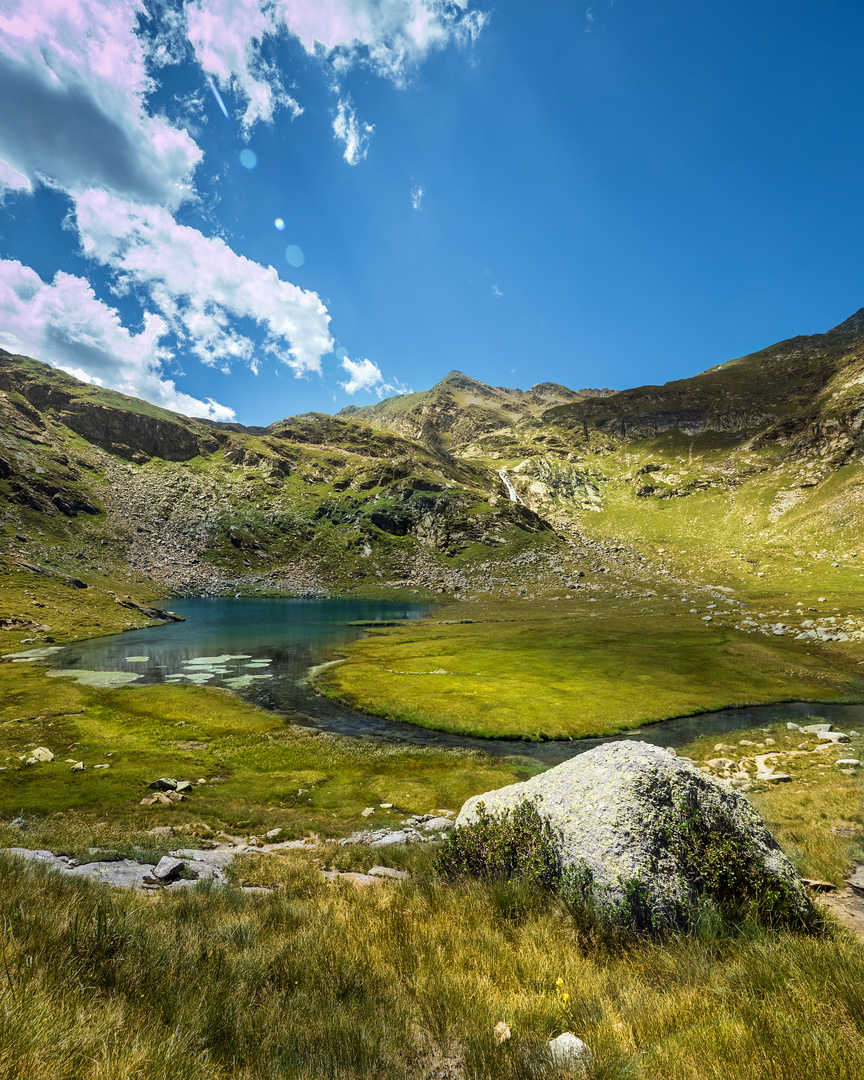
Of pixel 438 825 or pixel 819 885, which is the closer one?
pixel 819 885

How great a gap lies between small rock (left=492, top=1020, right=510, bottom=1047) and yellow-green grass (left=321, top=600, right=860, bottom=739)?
110ft

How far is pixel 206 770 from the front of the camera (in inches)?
1127

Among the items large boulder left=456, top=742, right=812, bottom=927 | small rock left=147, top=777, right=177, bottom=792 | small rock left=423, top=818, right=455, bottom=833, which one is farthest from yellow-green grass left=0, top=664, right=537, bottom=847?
large boulder left=456, top=742, right=812, bottom=927

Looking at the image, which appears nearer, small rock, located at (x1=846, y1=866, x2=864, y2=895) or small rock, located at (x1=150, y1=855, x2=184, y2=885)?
small rock, located at (x1=846, y1=866, x2=864, y2=895)

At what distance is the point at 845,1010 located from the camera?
4.84 meters

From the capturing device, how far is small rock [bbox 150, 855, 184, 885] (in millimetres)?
11875

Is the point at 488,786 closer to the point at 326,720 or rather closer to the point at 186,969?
the point at 326,720

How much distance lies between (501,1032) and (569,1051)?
0.80 m

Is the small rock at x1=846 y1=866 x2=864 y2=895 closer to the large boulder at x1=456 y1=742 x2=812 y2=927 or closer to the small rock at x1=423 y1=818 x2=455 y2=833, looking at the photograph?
the large boulder at x1=456 y1=742 x2=812 y2=927

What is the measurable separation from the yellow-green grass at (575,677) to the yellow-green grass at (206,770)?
8831 mm

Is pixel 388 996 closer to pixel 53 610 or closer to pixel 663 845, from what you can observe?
pixel 663 845

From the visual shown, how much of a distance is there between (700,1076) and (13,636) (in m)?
97.2

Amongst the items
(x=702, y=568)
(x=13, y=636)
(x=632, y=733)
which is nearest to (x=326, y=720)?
(x=632, y=733)

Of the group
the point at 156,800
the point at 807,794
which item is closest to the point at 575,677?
the point at 807,794
